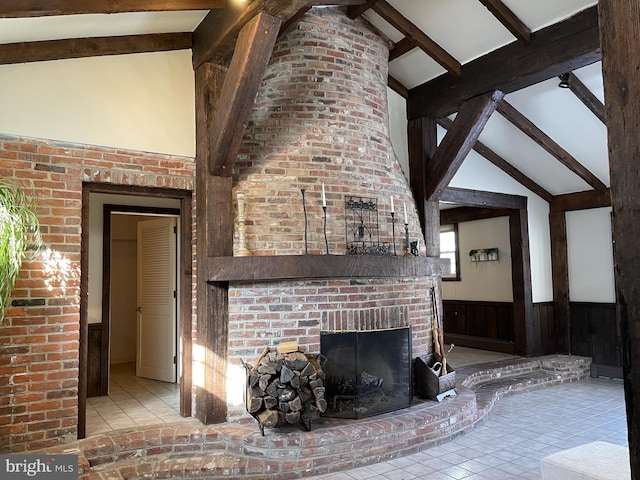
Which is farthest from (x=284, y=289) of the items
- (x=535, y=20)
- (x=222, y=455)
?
(x=535, y=20)

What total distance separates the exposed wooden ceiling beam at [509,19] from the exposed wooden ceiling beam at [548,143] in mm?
1124

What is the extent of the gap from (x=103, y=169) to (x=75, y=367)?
1529mm

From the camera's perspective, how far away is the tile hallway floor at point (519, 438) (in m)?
3.43

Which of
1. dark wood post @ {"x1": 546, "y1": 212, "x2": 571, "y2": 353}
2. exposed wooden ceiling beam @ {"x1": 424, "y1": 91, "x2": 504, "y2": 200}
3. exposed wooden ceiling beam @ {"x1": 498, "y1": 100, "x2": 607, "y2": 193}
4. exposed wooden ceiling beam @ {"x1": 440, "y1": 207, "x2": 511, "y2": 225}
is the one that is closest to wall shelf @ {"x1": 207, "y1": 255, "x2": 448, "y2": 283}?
exposed wooden ceiling beam @ {"x1": 424, "y1": 91, "x2": 504, "y2": 200}

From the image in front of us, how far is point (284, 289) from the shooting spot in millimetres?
3910

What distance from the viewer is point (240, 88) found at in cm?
322

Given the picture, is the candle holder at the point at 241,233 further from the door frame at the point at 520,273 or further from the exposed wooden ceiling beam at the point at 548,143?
the door frame at the point at 520,273

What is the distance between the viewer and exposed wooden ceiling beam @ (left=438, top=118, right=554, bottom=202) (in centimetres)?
626

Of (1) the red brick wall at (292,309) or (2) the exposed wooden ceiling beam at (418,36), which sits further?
(2) the exposed wooden ceiling beam at (418,36)

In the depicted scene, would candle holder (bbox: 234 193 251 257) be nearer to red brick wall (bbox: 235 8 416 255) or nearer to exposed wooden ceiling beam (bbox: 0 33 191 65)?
red brick wall (bbox: 235 8 416 255)

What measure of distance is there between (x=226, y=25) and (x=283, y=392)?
278cm

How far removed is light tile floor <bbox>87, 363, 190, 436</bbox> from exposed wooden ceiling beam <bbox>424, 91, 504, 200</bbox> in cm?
354

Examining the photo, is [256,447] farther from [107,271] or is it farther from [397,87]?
[397,87]

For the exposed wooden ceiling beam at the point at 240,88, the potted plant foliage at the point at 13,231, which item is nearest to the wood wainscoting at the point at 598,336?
the exposed wooden ceiling beam at the point at 240,88
